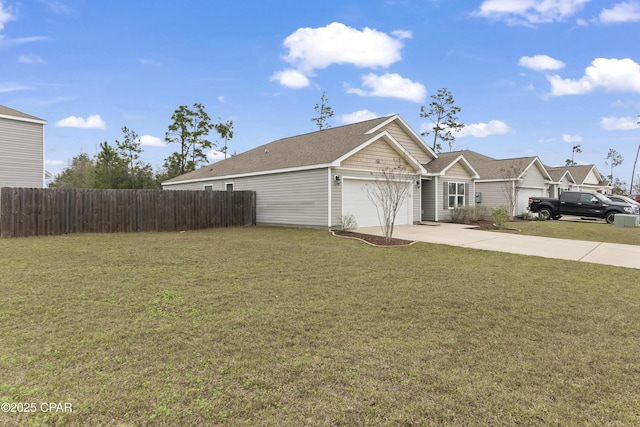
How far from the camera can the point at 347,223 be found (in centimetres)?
1359

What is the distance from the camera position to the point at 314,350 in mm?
3145

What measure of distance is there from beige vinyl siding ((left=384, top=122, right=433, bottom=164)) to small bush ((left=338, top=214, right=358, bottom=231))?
6309 mm

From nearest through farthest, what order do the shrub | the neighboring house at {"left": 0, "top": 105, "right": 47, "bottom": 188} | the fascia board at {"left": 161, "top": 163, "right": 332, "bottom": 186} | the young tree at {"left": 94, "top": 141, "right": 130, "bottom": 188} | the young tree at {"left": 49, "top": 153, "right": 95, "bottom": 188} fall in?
the fascia board at {"left": 161, "top": 163, "right": 332, "bottom": 186}, the neighboring house at {"left": 0, "top": 105, "right": 47, "bottom": 188}, the shrub, the young tree at {"left": 94, "top": 141, "right": 130, "bottom": 188}, the young tree at {"left": 49, "top": 153, "right": 95, "bottom": 188}

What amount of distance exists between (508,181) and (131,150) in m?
33.8

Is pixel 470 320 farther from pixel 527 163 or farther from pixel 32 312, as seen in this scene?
pixel 527 163

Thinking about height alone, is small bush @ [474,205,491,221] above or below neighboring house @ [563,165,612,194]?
below

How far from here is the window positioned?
1892cm

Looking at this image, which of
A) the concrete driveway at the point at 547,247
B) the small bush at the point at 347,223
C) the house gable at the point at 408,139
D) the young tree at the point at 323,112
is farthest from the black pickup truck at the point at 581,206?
the young tree at the point at 323,112

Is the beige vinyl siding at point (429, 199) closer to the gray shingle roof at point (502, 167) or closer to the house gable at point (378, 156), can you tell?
the house gable at point (378, 156)

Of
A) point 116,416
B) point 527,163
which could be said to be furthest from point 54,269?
point 527,163

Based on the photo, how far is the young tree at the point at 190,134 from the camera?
32062mm

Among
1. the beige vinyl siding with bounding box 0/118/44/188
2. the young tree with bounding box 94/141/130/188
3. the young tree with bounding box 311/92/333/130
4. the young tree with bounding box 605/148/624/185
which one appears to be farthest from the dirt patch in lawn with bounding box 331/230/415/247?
the young tree with bounding box 605/148/624/185

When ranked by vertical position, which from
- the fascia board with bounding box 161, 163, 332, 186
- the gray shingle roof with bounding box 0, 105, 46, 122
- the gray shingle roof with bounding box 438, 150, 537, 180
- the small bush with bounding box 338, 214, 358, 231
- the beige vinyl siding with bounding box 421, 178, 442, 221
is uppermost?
the gray shingle roof with bounding box 0, 105, 46, 122

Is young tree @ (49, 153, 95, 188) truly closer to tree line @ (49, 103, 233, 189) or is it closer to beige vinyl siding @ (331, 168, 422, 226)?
tree line @ (49, 103, 233, 189)
